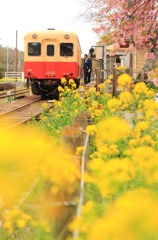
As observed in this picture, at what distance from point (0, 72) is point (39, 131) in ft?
171

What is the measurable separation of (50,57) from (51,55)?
102 millimetres

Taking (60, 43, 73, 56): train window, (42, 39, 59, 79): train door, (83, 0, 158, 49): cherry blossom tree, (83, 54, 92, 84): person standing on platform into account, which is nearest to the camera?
(83, 0, 158, 49): cherry blossom tree

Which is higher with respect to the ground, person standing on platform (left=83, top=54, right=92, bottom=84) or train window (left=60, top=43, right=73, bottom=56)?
train window (left=60, top=43, right=73, bottom=56)

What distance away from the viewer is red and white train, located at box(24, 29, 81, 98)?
2302 cm

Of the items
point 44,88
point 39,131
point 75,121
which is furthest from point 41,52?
point 75,121

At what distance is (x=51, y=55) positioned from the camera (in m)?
23.4

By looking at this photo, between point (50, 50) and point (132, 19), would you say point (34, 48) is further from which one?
point (132, 19)

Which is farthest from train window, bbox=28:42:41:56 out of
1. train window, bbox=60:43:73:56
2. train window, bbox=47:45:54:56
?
train window, bbox=60:43:73:56

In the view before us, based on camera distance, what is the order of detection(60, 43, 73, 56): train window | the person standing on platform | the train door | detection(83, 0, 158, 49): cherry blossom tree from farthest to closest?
the person standing on platform < the train door < detection(60, 43, 73, 56): train window < detection(83, 0, 158, 49): cherry blossom tree

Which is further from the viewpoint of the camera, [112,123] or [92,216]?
[112,123]

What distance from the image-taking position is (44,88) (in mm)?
25328

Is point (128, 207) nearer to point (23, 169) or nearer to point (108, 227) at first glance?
point (108, 227)

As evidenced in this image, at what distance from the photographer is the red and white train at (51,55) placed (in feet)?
75.5

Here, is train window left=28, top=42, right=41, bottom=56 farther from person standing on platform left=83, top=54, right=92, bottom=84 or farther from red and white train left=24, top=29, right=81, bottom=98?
person standing on platform left=83, top=54, right=92, bottom=84
